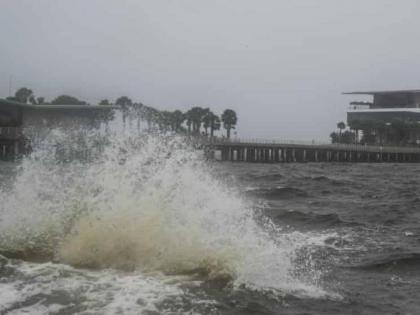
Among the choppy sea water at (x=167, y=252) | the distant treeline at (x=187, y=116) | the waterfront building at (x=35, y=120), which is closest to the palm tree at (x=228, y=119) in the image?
the distant treeline at (x=187, y=116)

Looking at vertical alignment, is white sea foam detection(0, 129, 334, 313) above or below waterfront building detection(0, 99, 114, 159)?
below

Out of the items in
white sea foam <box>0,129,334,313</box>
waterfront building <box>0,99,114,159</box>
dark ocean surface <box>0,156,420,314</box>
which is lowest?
dark ocean surface <box>0,156,420,314</box>

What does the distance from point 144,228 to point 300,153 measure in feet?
270

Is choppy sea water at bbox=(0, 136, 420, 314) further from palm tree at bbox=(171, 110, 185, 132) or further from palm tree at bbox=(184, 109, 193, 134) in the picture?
palm tree at bbox=(184, 109, 193, 134)

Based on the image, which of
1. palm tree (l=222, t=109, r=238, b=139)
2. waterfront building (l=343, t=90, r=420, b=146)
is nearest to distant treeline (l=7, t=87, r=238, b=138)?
palm tree (l=222, t=109, r=238, b=139)

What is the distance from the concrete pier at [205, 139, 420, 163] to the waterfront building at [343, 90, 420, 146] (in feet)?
83.3

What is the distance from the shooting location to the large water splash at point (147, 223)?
30.6 feet

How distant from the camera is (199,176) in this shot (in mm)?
12023

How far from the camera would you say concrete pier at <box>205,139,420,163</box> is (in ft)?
270

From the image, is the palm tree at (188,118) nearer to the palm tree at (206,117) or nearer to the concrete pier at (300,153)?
the palm tree at (206,117)

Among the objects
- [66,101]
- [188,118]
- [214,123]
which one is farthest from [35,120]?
[214,123]

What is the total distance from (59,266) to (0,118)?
216 ft

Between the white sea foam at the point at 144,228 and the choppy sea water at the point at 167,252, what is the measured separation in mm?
24

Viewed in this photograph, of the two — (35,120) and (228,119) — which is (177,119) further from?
(35,120)
